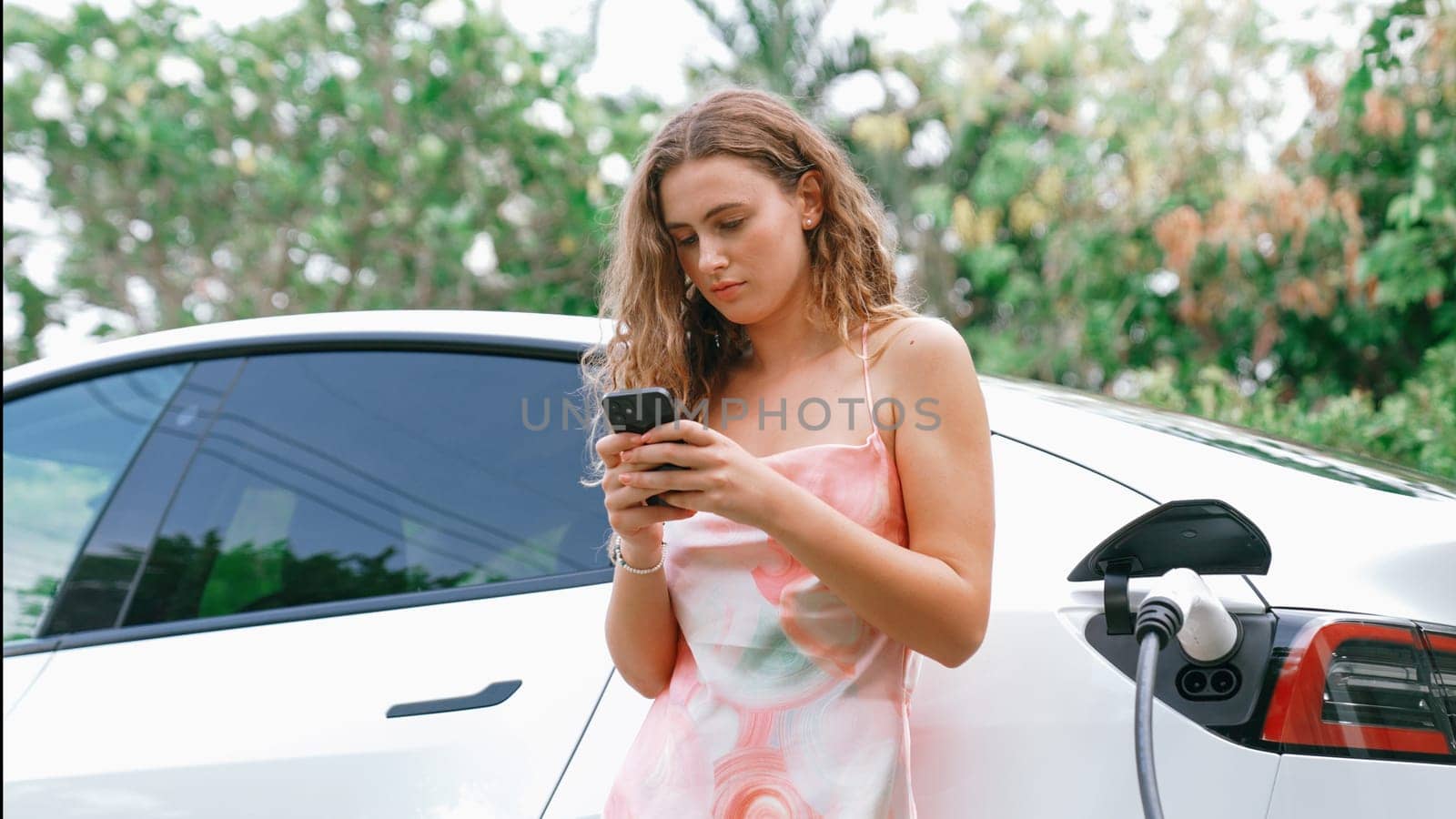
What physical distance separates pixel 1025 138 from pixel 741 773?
28.9 ft

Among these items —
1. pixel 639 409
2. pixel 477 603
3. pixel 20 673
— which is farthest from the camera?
pixel 20 673

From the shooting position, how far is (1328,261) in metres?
6.23

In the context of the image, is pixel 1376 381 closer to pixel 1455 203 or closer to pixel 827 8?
pixel 1455 203

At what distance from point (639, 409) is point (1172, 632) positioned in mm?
607

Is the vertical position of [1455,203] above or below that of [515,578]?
above

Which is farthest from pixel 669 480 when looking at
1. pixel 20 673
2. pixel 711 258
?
pixel 20 673

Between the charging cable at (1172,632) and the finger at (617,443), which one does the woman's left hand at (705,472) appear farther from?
the charging cable at (1172,632)

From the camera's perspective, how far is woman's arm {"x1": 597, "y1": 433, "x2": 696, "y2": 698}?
130 cm

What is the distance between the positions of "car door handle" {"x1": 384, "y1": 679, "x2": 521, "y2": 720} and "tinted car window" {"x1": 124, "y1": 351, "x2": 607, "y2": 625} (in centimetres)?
21

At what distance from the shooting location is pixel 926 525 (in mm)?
1322

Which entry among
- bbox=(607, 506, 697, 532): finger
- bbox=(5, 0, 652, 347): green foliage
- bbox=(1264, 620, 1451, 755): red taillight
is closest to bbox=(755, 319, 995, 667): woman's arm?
bbox=(607, 506, 697, 532): finger

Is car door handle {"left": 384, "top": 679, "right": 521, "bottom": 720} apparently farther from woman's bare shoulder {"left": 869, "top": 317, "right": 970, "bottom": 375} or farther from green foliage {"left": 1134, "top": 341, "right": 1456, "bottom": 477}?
green foliage {"left": 1134, "top": 341, "right": 1456, "bottom": 477}

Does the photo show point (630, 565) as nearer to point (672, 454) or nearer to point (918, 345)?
point (672, 454)

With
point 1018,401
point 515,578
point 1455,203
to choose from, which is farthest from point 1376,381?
point 515,578
